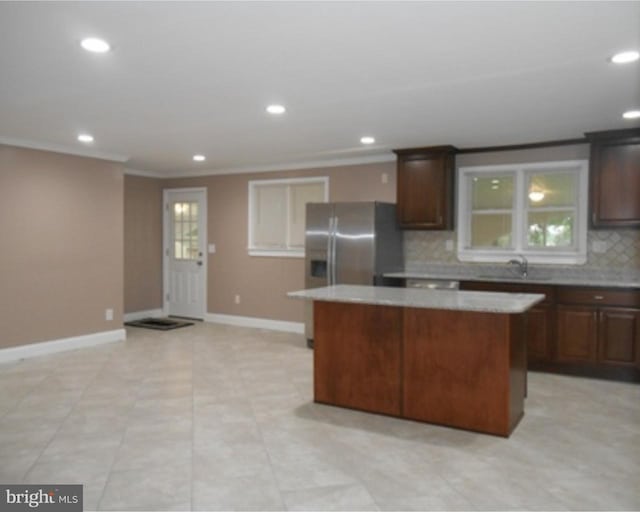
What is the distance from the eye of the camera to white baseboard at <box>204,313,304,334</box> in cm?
696

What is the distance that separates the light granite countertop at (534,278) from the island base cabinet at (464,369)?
1.51m

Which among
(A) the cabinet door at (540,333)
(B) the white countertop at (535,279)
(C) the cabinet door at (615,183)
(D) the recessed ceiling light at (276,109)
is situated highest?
(D) the recessed ceiling light at (276,109)

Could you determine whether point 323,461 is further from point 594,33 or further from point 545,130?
point 545,130

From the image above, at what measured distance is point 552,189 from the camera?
5516 mm

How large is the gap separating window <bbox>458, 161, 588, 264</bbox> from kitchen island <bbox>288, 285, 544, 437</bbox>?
2.01 meters

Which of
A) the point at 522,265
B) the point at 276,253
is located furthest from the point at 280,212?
the point at 522,265

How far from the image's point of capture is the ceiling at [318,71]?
2404 mm

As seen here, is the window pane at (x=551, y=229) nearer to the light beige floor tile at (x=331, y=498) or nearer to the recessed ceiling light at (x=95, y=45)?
the light beige floor tile at (x=331, y=498)

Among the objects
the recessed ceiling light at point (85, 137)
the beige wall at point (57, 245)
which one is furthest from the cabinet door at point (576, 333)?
the beige wall at point (57, 245)

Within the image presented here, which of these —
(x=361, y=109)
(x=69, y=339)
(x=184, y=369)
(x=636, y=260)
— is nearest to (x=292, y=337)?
(x=184, y=369)

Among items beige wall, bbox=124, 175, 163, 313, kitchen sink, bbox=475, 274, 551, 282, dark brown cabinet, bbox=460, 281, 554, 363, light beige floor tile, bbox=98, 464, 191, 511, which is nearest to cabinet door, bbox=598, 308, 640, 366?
dark brown cabinet, bbox=460, 281, 554, 363

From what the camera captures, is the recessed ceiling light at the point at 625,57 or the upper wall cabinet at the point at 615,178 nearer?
the recessed ceiling light at the point at 625,57

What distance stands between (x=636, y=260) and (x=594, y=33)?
10.4 ft

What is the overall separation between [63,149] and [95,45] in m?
3.39
